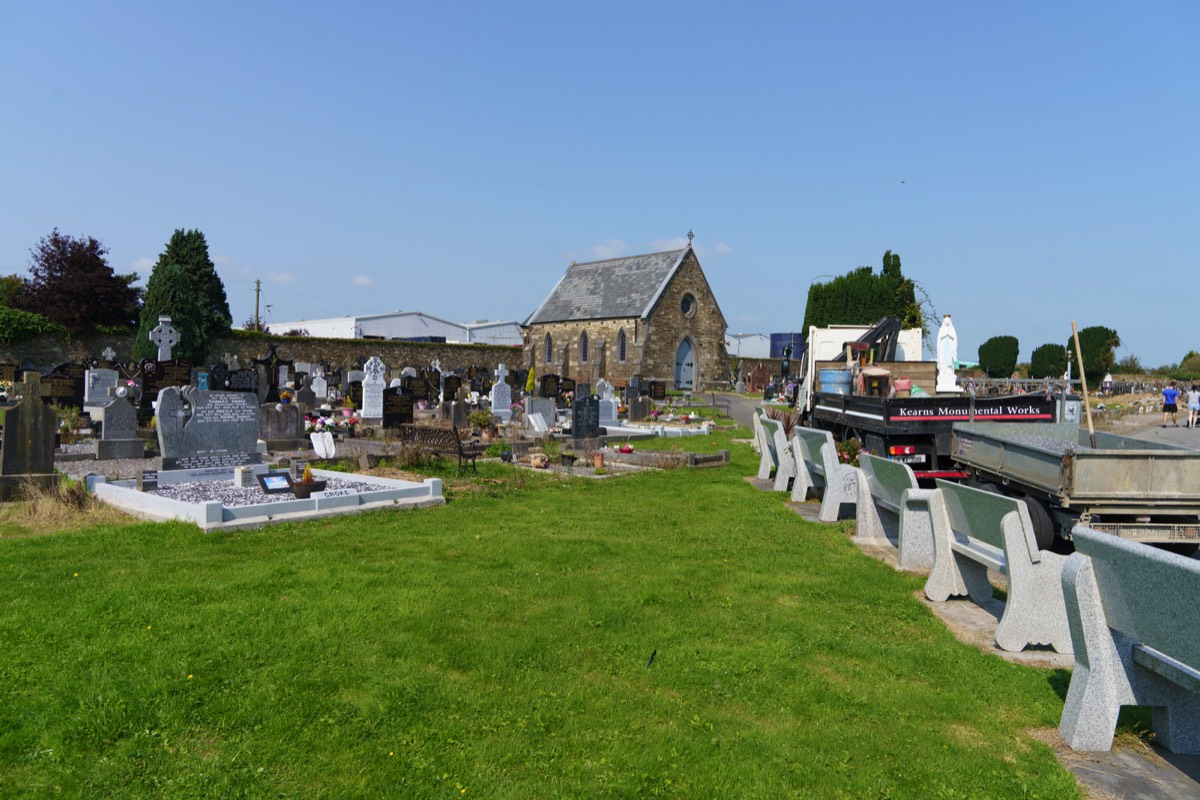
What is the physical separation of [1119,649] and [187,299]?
40691 millimetres

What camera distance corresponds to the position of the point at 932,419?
1217cm

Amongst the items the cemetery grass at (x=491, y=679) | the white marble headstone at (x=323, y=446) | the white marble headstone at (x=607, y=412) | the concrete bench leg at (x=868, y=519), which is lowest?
the cemetery grass at (x=491, y=679)

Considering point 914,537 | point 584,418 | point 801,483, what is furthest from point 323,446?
point 914,537

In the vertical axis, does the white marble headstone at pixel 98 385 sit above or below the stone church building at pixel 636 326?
below

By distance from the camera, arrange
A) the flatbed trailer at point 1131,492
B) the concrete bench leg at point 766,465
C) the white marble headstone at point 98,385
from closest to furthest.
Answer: the flatbed trailer at point 1131,492, the concrete bench leg at point 766,465, the white marble headstone at point 98,385

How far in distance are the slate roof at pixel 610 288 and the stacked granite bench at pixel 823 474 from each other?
38802 mm

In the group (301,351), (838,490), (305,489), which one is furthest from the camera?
(301,351)

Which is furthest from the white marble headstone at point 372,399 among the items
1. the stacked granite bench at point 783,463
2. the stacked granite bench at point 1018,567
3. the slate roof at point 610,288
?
the slate roof at point 610,288

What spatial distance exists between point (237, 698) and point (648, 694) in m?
2.27

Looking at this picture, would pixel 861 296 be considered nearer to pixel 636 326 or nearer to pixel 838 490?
pixel 636 326

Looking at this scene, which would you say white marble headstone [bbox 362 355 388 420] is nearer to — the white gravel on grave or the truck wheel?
the white gravel on grave

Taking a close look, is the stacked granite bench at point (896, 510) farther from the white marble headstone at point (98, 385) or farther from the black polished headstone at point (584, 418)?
the white marble headstone at point (98, 385)

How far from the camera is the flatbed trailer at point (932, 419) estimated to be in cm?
1209

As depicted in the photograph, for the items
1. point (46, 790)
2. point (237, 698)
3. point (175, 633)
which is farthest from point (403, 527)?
point (46, 790)
